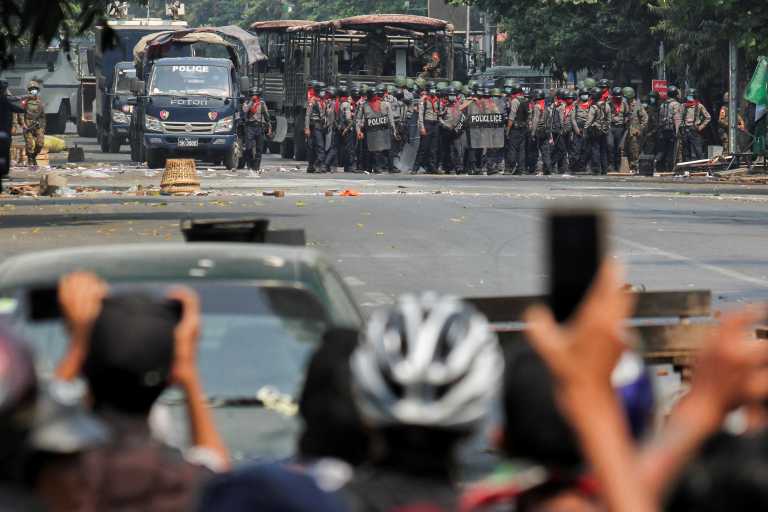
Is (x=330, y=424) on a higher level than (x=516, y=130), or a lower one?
higher

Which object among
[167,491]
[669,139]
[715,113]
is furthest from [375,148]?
[167,491]

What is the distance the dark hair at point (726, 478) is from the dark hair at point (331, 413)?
2.33ft

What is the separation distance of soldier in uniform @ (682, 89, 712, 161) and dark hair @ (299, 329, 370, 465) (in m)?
41.3

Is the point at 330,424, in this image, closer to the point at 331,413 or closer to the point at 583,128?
the point at 331,413

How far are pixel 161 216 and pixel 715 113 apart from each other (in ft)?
96.7

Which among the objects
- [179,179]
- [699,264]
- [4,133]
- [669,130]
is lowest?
[699,264]

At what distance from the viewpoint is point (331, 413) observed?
10.8ft

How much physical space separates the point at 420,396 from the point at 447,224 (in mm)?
21054

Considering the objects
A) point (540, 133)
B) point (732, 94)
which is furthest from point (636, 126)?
point (732, 94)

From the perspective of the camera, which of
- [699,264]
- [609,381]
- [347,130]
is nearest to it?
[609,381]

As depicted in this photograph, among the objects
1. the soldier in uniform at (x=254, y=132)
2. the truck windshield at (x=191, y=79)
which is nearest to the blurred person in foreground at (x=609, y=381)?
the truck windshield at (x=191, y=79)

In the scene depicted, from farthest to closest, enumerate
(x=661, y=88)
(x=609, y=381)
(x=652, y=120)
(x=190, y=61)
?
(x=661, y=88) < (x=652, y=120) < (x=190, y=61) < (x=609, y=381)

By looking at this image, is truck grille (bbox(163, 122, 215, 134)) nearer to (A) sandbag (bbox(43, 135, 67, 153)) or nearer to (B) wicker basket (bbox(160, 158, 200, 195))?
(B) wicker basket (bbox(160, 158, 200, 195))

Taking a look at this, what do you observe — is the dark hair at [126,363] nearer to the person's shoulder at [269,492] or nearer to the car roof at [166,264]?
the person's shoulder at [269,492]
